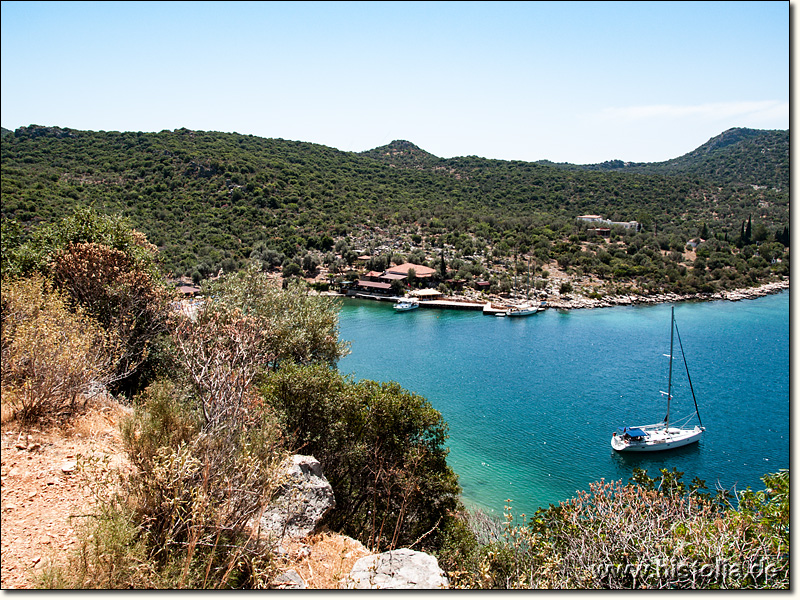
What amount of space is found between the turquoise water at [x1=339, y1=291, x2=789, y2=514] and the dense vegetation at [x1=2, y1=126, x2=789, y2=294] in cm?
1294

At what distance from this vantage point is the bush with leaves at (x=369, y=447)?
33.1ft

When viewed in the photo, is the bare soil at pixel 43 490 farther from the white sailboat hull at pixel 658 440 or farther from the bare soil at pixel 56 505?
the white sailboat hull at pixel 658 440

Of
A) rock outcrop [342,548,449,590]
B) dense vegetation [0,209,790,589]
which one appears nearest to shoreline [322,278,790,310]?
dense vegetation [0,209,790,589]

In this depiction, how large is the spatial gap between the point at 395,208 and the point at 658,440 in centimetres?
6235

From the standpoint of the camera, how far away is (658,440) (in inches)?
773

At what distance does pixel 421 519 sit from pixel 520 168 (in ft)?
341

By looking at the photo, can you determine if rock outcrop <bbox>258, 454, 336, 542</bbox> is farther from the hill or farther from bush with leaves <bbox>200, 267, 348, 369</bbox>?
the hill

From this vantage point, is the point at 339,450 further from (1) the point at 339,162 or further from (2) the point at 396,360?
(1) the point at 339,162

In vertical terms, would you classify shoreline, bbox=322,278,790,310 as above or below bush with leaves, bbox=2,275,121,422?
below

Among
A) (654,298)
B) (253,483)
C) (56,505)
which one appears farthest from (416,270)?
(253,483)

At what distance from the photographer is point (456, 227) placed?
7012 centimetres

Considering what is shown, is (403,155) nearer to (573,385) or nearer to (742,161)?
Answer: (742,161)

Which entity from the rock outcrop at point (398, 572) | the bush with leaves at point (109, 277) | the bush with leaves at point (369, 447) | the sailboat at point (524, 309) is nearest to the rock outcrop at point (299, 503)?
the rock outcrop at point (398, 572)

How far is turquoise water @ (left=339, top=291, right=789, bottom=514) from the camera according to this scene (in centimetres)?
1816
